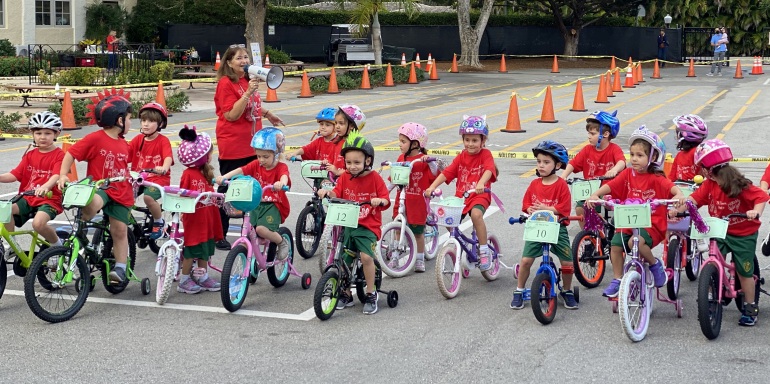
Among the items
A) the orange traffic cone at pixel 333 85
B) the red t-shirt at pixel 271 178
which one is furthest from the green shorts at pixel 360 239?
the orange traffic cone at pixel 333 85

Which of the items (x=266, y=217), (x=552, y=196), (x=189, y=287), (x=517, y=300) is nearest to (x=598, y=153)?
(x=552, y=196)

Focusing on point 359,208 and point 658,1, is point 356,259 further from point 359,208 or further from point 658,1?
point 658,1

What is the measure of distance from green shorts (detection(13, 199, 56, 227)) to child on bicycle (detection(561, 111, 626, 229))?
15.1 ft

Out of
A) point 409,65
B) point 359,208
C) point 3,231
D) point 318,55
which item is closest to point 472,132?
point 359,208

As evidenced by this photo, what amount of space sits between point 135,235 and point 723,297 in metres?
5.43

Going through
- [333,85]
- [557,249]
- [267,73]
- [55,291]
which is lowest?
[55,291]

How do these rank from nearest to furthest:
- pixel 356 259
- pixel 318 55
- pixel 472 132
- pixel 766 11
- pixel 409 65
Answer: pixel 356 259 → pixel 472 132 → pixel 409 65 → pixel 318 55 → pixel 766 11

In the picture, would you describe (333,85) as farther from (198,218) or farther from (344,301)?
(344,301)

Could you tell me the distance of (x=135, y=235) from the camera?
1027 cm

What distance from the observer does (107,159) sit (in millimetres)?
8680

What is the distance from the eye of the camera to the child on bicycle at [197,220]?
28.5 ft

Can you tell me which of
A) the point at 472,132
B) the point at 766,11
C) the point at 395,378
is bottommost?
the point at 395,378

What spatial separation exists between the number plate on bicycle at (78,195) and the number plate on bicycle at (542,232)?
3.25m

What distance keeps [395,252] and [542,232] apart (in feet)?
6.82
